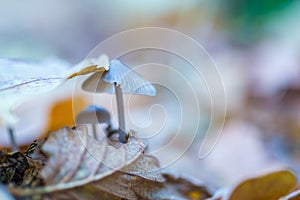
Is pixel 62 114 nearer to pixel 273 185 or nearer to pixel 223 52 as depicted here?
pixel 273 185

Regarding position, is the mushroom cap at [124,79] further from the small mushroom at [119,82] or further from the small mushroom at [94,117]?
the small mushroom at [94,117]

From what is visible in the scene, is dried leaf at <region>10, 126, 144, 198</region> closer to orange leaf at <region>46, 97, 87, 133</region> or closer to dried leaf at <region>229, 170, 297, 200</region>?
dried leaf at <region>229, 170, 297, 200</region>

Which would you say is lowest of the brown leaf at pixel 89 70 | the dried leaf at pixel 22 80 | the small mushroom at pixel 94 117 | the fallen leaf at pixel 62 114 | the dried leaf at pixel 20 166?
the fallen leaf at pixel 62 114

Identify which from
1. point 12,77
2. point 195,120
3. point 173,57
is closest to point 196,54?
point 173,57

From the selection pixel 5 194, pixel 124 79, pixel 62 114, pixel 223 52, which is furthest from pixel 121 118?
pixel 223 52

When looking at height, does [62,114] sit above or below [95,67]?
below

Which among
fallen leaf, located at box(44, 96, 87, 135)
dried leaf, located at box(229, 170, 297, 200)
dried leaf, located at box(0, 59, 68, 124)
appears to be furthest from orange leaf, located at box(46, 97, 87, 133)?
dried leaf, located at box(229, 170, 297, 200)

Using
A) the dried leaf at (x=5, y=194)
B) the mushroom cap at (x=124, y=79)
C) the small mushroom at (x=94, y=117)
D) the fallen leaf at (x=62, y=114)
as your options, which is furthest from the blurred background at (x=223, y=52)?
the dried leaf at (x=5, y=194)

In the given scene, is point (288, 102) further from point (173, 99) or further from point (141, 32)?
point (141, 32)
